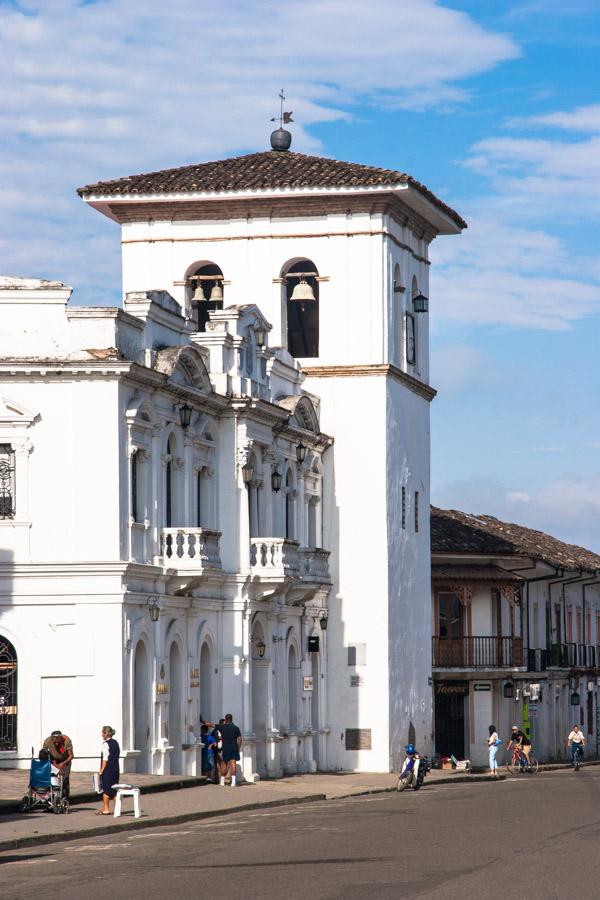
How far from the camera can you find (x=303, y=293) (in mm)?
48688

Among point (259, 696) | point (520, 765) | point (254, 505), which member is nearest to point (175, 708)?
point (259, 696)

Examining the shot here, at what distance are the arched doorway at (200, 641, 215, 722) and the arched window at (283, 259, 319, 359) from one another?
33.2ft

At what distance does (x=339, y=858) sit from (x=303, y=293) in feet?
90.0

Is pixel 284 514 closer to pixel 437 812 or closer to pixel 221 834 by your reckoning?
pixel 437 812

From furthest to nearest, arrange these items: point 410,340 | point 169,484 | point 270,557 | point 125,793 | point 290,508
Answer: point 410,340 → point 290,508 → point 270,557 → point 169,484 → point 125,793

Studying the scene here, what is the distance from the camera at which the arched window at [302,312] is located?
4922 cm

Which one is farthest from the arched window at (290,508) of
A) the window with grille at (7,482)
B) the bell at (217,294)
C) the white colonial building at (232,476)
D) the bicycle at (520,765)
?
the bicycle at (520,765)

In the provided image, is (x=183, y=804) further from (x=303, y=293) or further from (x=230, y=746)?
(x=303, y=293)

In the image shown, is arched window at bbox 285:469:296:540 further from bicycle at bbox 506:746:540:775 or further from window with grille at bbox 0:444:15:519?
bicycle at bbox 506:746:540:775

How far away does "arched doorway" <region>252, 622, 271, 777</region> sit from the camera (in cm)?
4372

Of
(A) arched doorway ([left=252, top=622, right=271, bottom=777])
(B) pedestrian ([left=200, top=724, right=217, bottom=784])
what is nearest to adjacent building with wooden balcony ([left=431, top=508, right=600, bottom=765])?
(A) arched doorway ([left=252, top=622, right=271, bottom=777])

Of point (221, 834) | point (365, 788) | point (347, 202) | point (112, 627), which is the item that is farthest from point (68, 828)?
point (347, 202)

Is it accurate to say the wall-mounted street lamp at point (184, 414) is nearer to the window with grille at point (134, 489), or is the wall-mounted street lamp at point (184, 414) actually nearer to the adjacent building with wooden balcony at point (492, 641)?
the window with grille at point (134, 489)

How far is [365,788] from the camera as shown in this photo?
41656mm
